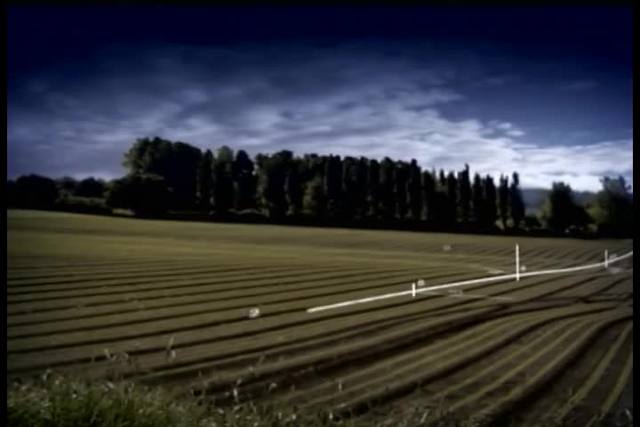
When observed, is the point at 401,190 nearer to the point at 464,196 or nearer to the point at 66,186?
the point at 464,196

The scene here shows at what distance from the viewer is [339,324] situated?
4922 millimetres

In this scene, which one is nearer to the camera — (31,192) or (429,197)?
(31,192)

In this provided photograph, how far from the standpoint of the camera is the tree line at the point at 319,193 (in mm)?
3686

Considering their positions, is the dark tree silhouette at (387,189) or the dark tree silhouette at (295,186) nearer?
the dark tree silhouette at (295,186)

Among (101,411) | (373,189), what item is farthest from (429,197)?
(101,411)

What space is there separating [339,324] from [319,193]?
4.37 feet

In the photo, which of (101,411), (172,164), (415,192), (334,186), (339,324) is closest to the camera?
(101,411)

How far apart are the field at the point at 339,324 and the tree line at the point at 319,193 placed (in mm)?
192

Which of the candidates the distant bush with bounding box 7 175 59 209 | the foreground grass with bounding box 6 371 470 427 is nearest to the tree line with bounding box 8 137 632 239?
the distant bush with bounding box 7 175 59 209

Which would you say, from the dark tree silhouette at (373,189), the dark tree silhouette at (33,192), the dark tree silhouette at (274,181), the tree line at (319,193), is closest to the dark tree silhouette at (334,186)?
the tree line at (319,193)

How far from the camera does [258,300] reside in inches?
224

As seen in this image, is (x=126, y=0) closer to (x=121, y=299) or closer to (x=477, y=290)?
(x=121, y=299)

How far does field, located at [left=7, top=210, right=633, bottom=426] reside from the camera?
10.9ft

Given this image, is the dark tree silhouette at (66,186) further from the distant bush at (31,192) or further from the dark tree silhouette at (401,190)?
the dark tree silhouette at (401,190)
